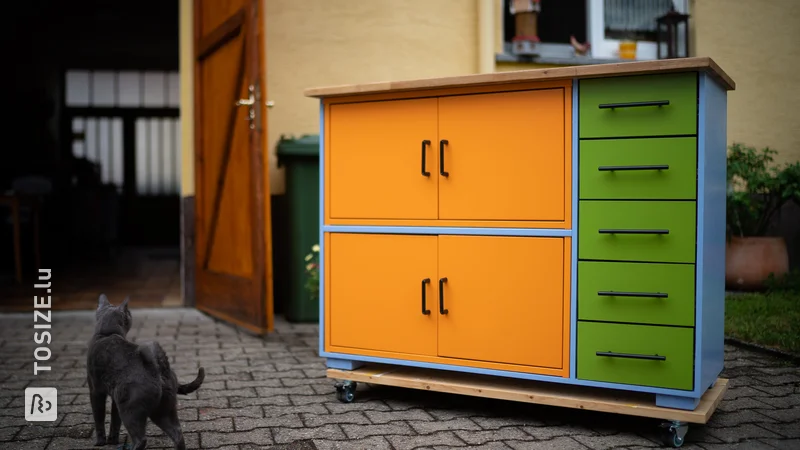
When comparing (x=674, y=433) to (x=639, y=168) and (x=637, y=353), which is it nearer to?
(x=637, y=353)

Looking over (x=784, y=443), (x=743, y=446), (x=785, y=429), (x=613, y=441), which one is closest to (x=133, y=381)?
(x=613, y=441)

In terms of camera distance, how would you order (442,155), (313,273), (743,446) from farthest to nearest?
(313,273) → (442,155) → (743,446)

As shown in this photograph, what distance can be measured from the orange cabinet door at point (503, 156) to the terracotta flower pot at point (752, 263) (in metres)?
3.85

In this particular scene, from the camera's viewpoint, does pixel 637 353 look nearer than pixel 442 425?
Yes

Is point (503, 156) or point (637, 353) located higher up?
point (503, 156)

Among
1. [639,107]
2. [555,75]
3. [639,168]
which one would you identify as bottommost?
[639,168]

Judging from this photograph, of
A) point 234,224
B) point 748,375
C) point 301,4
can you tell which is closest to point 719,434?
point 748,375

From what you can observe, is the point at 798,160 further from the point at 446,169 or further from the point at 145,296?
the point at 145,296

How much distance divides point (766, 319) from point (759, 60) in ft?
9.22

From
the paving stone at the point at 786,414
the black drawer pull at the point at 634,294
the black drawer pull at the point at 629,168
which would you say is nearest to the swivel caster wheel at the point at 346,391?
the black drawer pull at the point at 634,294

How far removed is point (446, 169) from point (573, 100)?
570mm

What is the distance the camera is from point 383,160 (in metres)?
3.32

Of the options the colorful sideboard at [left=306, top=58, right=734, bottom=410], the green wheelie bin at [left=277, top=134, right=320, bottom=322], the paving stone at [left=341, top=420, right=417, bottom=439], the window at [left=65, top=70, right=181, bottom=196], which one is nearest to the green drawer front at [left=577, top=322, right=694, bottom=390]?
the colorful sideboard at [left=306, top=58, right=734, bottom=410]

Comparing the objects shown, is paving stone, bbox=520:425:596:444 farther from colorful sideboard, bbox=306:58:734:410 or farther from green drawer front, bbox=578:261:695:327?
green drawer front, bbox=578:261:695:327
